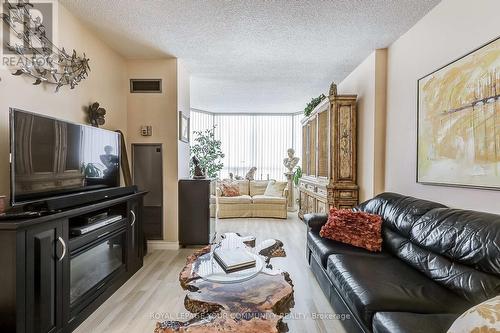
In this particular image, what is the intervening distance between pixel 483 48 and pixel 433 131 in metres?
0.79

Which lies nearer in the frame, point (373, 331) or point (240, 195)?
point (373, 331)

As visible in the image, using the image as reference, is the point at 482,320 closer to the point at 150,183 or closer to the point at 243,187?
the point at 150,183

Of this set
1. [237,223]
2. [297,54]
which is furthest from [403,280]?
[237,223]

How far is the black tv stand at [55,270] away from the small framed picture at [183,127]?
1.57 meters

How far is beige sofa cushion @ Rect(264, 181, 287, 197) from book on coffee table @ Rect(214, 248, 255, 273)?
4080 millimetres

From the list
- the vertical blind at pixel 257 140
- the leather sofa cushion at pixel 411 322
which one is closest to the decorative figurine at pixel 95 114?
the leather sofa cushion at pixel 411 322

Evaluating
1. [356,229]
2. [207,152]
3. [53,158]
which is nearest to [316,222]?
[356,229]

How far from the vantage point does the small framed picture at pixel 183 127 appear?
409cm

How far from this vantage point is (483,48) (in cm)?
205

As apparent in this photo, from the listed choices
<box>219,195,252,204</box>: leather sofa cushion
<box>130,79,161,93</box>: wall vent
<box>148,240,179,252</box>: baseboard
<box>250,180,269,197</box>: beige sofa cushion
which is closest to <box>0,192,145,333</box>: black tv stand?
<box>148,240,179,252</box>: baseboard

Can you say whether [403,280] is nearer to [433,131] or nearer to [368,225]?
[368,225]

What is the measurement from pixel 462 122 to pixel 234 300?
2.24 meters

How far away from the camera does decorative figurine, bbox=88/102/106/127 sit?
3.10 meters

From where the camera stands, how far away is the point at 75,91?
2877 mm
